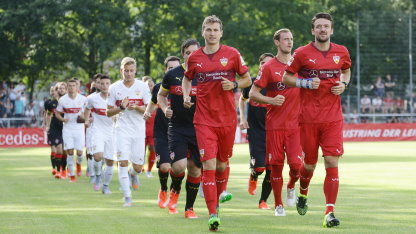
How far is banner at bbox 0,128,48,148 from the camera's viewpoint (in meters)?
42.1

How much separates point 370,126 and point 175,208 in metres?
32.2

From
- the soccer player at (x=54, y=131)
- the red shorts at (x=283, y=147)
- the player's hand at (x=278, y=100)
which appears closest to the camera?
the player's hand at (x=278, y=100)

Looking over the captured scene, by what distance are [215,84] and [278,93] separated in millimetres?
1730

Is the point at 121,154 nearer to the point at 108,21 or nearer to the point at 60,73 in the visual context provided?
the point at 108,21

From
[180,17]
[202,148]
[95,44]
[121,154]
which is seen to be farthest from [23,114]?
[202,148]

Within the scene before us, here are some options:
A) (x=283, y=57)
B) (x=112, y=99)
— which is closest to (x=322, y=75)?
(x=283, y=57)

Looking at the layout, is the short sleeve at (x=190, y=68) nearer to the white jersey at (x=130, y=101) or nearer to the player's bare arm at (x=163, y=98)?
the player's bare arm at (x=163, y=98)

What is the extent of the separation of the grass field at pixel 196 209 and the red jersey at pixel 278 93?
1232 mm

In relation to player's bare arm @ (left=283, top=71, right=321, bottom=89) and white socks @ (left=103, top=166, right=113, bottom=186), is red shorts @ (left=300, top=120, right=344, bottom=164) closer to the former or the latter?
player's bare arm @ (left=283, top=71, right=321, bottom=89)

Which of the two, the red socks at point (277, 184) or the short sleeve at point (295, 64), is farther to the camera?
the red socks at point (277, 184)

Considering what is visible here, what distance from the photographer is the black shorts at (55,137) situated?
22953mm

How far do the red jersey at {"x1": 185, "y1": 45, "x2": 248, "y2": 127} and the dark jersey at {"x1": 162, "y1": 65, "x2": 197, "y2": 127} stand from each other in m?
1.57

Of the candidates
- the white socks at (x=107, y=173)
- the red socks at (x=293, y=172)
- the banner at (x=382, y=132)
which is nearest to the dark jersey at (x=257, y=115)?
the red socks at (x=293, y=172)

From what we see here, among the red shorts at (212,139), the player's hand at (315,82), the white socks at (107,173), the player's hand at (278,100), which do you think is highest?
the player's hand at (315,82)
